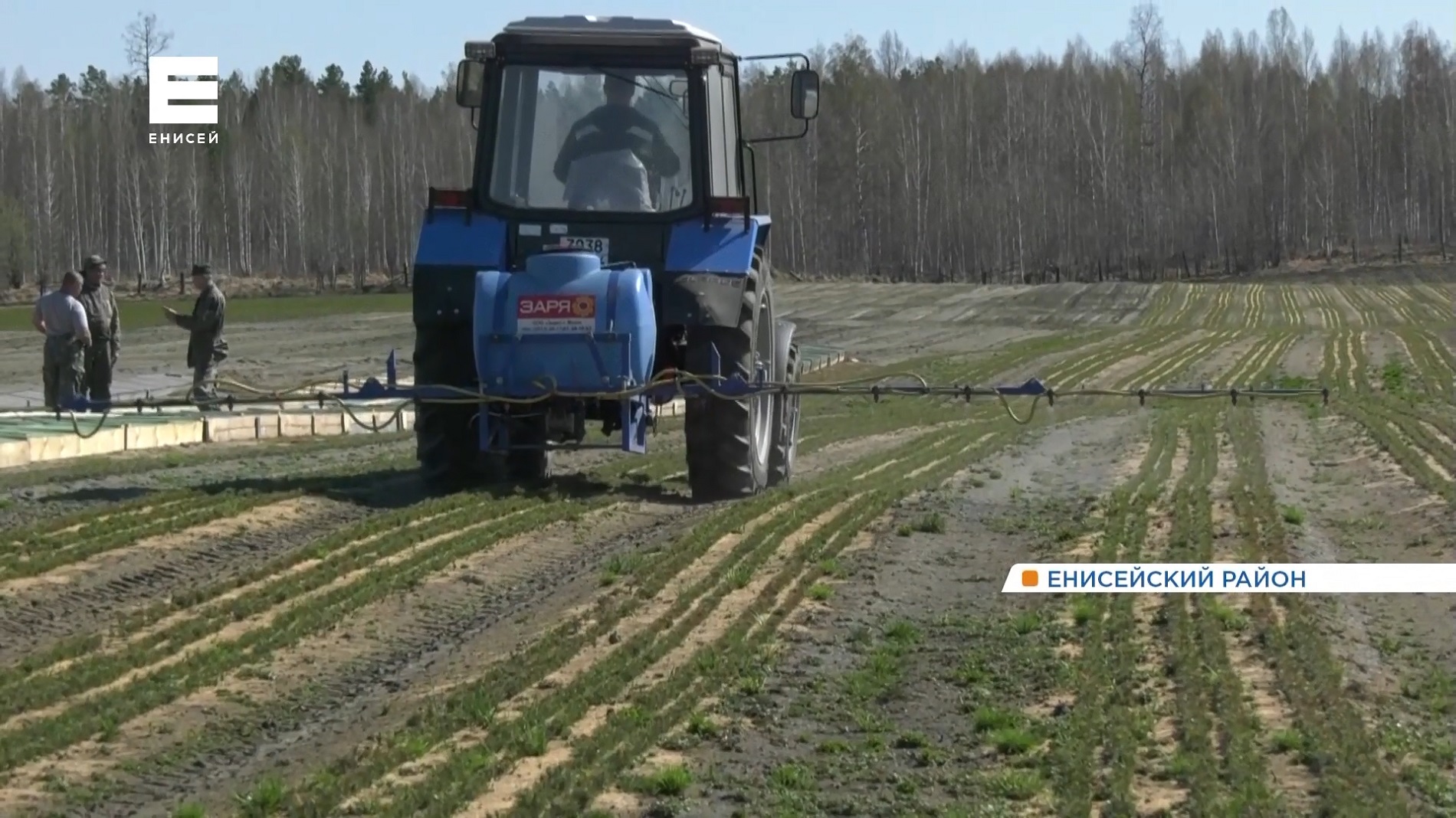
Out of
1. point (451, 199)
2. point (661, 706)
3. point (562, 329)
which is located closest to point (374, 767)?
point (661, 706)

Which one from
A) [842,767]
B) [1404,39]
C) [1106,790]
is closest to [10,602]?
[842,767]

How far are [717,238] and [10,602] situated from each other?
5.11 m

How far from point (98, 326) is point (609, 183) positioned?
6.42 metres

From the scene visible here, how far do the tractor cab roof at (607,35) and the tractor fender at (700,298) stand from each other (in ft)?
4.97

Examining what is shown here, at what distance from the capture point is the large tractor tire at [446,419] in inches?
452

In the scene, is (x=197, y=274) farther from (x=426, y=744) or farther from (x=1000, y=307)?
(x=1000, y=307)

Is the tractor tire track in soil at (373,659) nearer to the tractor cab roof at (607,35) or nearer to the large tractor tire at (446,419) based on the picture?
the large tractor tire at (446,419)

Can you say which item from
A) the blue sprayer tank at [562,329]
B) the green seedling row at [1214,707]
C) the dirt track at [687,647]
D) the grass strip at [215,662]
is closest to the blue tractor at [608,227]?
the blue sprayer tank at [562,329]

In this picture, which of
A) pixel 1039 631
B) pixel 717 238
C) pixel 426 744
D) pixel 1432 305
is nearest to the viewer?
Answer: pixel 426 744

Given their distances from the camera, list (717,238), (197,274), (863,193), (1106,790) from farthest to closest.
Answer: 1. (863,193)
2. (197,274)
3. (717,238)
4. (1106,790)

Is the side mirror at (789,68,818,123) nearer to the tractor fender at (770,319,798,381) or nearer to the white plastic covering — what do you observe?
the white plastic covering

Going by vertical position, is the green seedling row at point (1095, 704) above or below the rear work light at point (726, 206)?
below

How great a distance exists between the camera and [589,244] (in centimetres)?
1162

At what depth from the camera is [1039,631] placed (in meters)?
7.93
